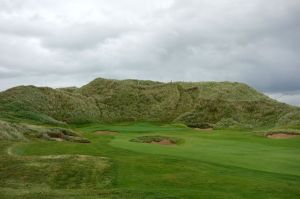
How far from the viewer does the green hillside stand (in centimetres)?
10050

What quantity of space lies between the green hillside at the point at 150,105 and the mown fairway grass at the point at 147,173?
49894 mm

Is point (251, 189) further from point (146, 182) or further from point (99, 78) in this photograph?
point (99, 78)

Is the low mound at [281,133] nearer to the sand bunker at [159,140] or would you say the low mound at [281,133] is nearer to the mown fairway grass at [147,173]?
the sand bunker at [159,140]

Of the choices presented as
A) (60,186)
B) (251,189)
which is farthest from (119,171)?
(251,189)

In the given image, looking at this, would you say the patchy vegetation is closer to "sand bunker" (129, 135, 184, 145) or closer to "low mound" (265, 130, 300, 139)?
"sand bunker" (129, 135, 184, 145)

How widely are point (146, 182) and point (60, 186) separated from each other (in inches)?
214

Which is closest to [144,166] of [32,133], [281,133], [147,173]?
[147,173]

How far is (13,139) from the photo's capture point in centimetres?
4725

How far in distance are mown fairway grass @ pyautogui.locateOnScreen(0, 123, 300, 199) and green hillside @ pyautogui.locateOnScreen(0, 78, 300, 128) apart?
49.9m

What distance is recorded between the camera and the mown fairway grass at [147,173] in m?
24.9

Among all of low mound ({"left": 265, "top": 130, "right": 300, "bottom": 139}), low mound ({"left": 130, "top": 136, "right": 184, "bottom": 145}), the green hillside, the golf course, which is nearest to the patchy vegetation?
the golf course

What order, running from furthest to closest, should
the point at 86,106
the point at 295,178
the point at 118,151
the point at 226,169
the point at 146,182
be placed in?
1. the point at 86,106
2. the point at 118,151
3. the point at 226,169
4. the point at 295,178
5. the point at 146,182

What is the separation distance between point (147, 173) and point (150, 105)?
302ft

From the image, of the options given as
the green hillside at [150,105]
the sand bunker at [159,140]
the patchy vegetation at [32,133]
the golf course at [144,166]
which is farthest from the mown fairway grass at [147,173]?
the green hillside at [150,105]
